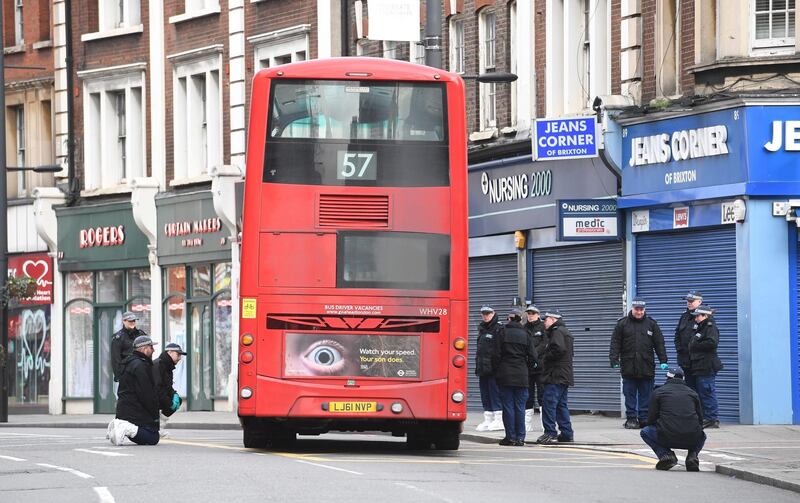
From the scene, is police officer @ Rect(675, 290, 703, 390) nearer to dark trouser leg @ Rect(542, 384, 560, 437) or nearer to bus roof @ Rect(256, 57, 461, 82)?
dark trouser leg @ Rect(542, 384, 560, 437)

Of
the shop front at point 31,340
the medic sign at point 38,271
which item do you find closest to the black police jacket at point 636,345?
the shop front at point 31,340

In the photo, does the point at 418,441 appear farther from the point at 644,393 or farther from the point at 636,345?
the point at 644,393

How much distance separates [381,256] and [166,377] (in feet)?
13.9

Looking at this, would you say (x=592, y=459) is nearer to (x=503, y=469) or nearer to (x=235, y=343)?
(x=503, y=469)

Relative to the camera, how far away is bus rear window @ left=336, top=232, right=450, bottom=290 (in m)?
21.2

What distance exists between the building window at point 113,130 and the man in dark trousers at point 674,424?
2711 centimetres

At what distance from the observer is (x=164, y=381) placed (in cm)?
2397

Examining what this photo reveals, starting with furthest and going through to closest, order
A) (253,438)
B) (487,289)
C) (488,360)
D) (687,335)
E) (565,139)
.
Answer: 1. (487,289)
2. (565,139)
3. (687,335)
4. (488,360)
5. (253,438)

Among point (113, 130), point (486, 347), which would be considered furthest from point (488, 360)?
point (113, 130)

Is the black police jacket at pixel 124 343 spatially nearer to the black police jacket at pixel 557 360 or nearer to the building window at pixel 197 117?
the black police jacket at pixel 557 360

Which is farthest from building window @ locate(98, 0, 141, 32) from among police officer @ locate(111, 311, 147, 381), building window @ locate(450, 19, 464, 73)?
police officer @ locate(111, 311, 147, 381)

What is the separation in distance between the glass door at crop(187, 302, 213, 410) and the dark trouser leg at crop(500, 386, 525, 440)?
727 inches

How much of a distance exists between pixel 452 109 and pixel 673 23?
8.37 metres

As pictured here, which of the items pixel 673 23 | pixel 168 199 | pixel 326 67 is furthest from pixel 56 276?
pixel 326 67
